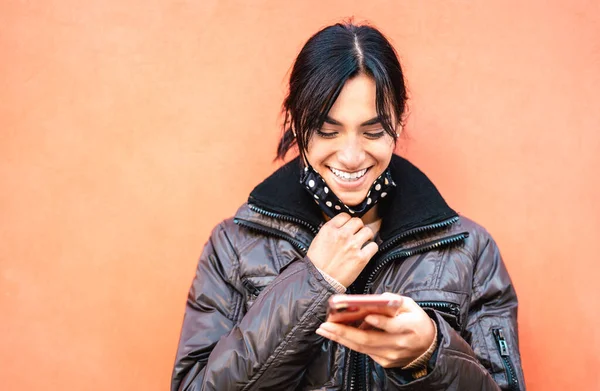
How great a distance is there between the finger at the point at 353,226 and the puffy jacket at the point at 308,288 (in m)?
0.14

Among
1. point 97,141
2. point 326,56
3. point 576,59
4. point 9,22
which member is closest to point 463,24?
point 576,59

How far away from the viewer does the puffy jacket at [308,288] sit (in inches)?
64.2

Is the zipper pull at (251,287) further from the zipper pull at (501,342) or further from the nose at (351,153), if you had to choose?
the zipper pull at (501,342)

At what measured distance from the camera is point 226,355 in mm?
1652

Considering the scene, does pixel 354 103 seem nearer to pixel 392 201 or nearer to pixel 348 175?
pixel 348 175

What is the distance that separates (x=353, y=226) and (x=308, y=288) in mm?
215

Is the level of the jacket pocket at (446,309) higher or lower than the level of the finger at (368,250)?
lower

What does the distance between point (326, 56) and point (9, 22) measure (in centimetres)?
111

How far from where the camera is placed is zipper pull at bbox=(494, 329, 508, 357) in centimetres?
181

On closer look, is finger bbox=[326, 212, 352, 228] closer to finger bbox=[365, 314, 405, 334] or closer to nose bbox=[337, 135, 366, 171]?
nose bbox=[337, 135, 366, 171]

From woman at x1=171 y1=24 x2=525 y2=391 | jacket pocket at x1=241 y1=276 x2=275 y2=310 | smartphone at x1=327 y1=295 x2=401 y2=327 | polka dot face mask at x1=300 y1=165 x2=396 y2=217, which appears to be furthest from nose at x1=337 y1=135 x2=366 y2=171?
smartphone at x1=327 y1=295 x2=401 y2=327

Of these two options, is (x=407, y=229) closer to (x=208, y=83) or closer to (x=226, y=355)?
(x=226, y=355)

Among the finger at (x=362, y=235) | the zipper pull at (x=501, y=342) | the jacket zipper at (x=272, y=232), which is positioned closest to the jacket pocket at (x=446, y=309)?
the zipper pull at (x=501, y=342)

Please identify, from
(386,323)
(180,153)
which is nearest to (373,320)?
(386,323)
